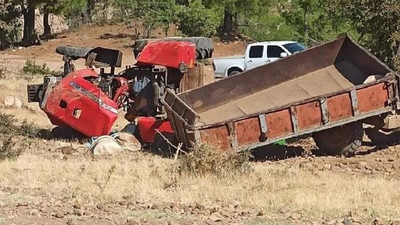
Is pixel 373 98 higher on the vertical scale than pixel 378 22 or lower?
lower

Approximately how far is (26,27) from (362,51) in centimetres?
3706

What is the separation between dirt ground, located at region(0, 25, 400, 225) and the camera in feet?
28.7

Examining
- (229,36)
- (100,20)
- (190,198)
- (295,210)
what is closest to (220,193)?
(190,198)

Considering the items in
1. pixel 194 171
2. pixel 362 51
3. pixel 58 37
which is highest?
pixel 362 51

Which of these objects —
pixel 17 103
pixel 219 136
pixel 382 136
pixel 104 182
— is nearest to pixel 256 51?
pixel 17 103

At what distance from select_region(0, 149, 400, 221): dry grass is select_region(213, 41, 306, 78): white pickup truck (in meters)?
16.1

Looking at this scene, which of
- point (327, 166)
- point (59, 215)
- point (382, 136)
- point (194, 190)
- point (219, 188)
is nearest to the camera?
point (59, 215)

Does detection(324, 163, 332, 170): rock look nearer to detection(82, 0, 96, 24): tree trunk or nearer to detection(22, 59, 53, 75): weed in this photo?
detection(22, 59, 53, 75): weed

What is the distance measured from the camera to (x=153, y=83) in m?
16.9

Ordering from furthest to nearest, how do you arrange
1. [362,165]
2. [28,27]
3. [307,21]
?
[28,27] < [307,21] < [362,165]

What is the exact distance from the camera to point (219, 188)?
1059 cm

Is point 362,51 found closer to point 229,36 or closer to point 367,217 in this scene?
point 367,217

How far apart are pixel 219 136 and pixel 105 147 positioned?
7.81 feet

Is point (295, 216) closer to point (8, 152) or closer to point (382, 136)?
point (8, 152)
